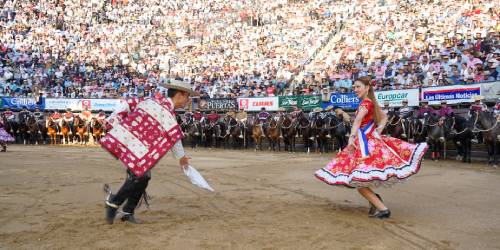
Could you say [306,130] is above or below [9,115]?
below

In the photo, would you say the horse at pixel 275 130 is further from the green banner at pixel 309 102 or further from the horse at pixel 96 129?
the horse at pixel 96 129

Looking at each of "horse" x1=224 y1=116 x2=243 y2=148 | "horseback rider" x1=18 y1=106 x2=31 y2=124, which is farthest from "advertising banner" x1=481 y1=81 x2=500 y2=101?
"horseback rider" x1=18 y1=106 x2=31 y2=124

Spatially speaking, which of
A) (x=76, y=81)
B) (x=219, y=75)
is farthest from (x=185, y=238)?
(x=76, y=81)

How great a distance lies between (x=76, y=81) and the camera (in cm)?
3016

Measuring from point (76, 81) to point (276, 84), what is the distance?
12.3 metres

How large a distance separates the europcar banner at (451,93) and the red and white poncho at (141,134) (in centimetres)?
1302

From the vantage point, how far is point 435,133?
1573 centimetres

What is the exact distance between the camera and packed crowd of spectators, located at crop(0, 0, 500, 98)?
69.1 feet

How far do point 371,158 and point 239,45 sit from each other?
27.0 meters

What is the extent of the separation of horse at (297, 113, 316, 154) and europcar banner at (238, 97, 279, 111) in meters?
3.62

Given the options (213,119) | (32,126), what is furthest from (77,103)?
(213,119)

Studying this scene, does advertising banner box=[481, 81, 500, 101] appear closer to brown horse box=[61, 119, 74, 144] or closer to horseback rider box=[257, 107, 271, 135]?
horseback rider box=[257, 107, 271, 135]

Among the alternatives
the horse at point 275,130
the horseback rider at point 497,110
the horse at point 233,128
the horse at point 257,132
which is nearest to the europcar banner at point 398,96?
the horseback rider at point 497,110

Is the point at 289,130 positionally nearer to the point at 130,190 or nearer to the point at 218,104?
the point at 218,104
